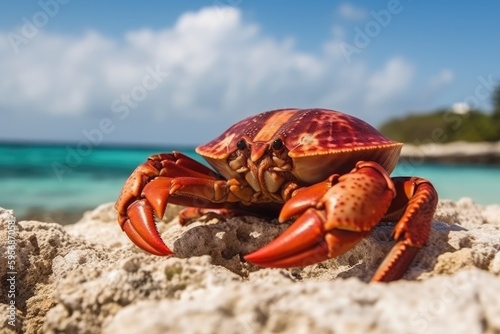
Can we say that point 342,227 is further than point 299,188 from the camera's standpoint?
No

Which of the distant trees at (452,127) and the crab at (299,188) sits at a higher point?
the crab at (299,188)

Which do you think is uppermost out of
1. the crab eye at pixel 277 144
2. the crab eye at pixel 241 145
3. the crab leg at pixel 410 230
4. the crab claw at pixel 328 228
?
the crab eye at pixel 241 145

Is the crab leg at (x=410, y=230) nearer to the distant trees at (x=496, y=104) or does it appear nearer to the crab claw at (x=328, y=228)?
the crab claw at (x=328, y=228)

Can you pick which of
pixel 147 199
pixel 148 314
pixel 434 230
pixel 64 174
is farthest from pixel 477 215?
pixel 64 174

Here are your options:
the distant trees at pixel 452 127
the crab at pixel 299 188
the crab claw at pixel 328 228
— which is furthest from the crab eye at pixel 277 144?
the distant trees at pixel 452 127

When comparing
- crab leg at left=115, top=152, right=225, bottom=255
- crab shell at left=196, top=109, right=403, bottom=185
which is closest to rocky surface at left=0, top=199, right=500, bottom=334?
crab leg at left=115, top=152, right=225, bottom=255

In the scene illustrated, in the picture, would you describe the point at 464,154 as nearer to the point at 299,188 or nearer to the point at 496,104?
the point at 496,104

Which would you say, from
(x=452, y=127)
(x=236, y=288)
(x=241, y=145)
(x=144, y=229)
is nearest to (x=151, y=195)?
(x=144, y=229)

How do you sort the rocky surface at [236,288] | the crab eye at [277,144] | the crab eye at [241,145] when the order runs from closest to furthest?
1. the rocky surface at [236,288]
2. the crab eye at [277,144]
3. the crab eye at [241,145]
